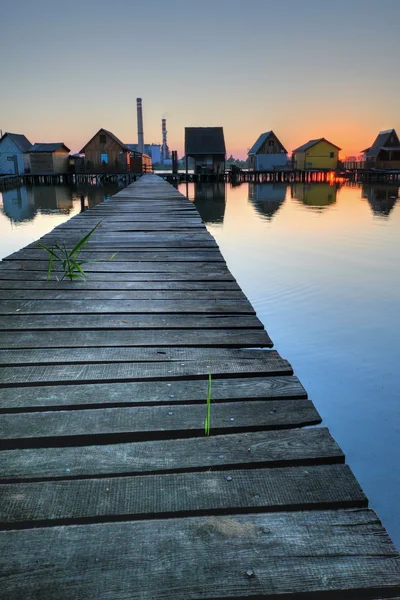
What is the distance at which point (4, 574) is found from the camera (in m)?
1.20

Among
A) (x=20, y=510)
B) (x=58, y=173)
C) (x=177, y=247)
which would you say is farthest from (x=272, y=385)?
(x=58, y=173)

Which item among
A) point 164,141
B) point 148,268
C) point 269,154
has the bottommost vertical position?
point 148,268

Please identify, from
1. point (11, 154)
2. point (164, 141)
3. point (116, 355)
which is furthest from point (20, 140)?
point (164, 141)

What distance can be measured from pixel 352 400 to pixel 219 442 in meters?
3.53

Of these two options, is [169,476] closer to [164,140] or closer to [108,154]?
[108,154]

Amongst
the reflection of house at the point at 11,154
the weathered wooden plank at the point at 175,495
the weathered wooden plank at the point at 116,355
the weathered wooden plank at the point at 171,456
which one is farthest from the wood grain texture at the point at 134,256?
the reflection of house at the point at 11,154

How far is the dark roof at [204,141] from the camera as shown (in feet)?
192

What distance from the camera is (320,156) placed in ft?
205

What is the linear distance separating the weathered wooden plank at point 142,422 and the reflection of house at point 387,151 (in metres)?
66.2

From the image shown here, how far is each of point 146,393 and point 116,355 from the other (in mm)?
503

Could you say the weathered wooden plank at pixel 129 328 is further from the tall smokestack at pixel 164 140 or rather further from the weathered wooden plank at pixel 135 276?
the tall smokestack at pixel 164 140

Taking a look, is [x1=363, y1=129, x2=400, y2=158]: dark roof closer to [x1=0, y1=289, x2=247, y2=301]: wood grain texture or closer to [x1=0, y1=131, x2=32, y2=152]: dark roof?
[x1=0, y1=131, x2=32, y2=152]: dark roof

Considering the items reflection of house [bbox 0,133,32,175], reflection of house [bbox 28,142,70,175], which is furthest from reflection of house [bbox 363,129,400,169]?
reflection of house [bbox 0,133,32,175]

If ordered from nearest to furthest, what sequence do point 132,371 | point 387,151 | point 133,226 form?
1. point 132,371
2. point 133,226
3. point 387,151
